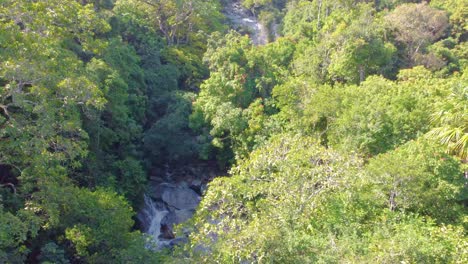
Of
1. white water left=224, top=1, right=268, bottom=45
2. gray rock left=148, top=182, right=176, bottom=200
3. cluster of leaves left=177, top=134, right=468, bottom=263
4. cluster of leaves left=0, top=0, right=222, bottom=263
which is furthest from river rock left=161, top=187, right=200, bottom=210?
white water left=224, top=1, right=268, bottom=45

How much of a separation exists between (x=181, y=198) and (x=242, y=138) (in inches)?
199

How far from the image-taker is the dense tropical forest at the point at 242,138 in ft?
37.6

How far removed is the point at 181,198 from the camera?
24.6m

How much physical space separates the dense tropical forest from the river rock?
34.4 inches

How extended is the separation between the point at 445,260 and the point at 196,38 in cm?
3145

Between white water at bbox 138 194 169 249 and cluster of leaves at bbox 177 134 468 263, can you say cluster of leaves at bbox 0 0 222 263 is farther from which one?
cluster of leaves at bbox 177 134 468 263

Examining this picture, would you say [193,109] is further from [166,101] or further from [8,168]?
[8,168]

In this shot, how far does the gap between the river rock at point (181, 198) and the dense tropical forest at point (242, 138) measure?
2.86ft

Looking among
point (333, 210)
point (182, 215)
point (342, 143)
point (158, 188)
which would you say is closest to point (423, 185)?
point (333, 210)

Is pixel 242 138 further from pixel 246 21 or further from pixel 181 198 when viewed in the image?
pixel 246 21

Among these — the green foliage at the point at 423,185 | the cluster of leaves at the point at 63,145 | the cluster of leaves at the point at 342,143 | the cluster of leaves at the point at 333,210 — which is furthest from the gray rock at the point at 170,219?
the green foliage at the point at 423,185

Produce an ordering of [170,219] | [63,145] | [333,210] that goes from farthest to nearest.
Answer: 1. [170,219]
2. [333,210]
3. [63,145]

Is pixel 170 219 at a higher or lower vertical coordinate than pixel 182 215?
lower

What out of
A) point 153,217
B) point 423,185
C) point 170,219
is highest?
point 423,185
